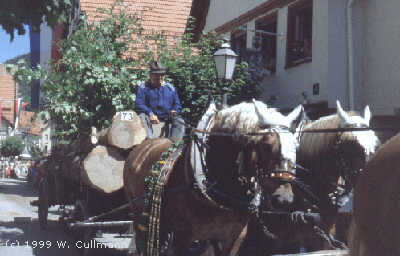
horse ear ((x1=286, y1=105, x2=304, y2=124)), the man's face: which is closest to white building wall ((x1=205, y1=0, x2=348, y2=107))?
the man's face

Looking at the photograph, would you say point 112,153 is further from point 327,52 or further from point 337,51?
point 337,51

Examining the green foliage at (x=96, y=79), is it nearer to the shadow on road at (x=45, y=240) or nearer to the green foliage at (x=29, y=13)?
the shadow on road at (x=45, y=240)

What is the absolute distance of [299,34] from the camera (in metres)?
13.0

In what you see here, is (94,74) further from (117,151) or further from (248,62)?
(248,62)

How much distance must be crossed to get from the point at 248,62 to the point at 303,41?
154 cm

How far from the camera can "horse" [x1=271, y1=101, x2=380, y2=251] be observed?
491cm

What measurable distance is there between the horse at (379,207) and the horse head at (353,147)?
286 centimetres

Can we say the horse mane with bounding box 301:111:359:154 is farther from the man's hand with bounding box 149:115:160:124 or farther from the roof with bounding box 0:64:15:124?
the roof with bounding box 0:64:15:124

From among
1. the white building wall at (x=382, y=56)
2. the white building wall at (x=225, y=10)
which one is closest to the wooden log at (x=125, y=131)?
the white building wall at (x=382, y=56)

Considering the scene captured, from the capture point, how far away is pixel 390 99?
33.7 feet

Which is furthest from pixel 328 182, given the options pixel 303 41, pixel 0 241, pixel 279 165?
pixel 303 41

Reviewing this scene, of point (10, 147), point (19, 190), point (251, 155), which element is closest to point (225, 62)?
point (251, 155)

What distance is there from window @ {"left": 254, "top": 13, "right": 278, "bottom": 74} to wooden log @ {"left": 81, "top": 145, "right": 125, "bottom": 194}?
766 centimetres

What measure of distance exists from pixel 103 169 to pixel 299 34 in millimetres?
7447
